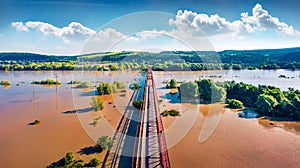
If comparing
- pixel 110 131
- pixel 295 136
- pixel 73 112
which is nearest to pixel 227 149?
pixel 295 136

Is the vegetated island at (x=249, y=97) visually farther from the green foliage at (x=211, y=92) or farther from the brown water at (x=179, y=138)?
the brown water at (x=179, y=138)

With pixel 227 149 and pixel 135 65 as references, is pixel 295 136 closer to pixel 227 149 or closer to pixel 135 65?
pixel 227 149

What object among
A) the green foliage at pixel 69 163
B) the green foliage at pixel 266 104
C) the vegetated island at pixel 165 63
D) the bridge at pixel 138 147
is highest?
the vegetated island at pixel 165 63

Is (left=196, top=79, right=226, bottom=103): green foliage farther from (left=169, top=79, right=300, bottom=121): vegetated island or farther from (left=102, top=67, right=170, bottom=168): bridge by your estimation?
(left=102, top=67, right=170, bottom=168): bridge

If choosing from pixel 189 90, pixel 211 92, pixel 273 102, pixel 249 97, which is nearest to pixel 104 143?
pixel 273 102

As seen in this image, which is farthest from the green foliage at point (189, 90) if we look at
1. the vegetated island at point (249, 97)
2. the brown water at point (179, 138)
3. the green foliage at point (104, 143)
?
the green foliage at point (104, 143)

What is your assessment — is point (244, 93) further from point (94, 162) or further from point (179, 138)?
point (94, 162)

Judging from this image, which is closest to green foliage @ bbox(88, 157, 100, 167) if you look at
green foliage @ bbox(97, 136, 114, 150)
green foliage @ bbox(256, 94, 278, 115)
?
green foliage @ bbox(97, 136, 114, 150)
